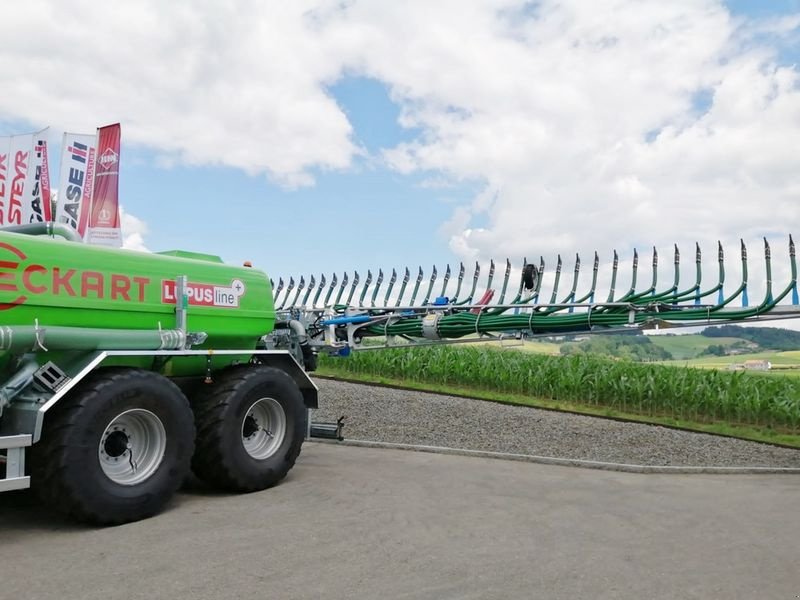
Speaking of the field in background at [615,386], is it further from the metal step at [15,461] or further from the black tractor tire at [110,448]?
the metal step at [15,461]

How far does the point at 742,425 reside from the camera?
13.9 m

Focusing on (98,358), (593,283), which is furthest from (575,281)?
(98,358)

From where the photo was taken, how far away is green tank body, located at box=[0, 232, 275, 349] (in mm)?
5906

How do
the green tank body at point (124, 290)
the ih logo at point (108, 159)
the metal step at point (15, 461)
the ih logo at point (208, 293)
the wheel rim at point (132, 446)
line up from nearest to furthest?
the metal step at point (15, 461), the green tank body at point (124, 290), the wheel rim at point (132, 446), the ih logo at point (208, 293), the ih logo at point (108, 159)

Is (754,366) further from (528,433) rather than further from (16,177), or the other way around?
(16,177)

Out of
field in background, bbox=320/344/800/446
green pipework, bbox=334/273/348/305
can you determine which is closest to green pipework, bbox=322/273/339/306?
green pipework, bbox=334/273/348/305

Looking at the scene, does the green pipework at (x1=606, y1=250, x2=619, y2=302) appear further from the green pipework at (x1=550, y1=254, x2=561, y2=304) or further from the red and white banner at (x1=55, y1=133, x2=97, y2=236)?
the red and white banner at (x1=55, y1=133, x2=97, y2=236)

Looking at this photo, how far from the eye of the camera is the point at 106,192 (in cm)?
1335

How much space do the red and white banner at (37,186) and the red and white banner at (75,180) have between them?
448mm

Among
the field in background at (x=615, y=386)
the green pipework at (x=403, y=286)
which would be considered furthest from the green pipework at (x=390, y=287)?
the field in background at (x=615, y=386)

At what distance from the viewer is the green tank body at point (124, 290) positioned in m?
5.91

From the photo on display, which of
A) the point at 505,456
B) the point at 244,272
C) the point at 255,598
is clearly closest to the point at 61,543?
the point at 255,598

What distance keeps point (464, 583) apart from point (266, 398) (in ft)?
11.7

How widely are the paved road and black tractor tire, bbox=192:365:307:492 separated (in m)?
0.23
